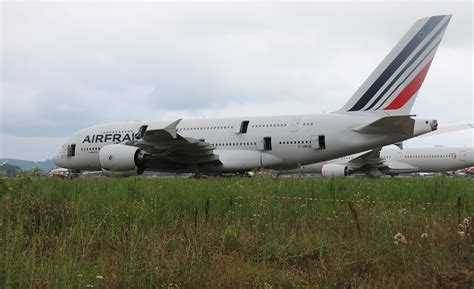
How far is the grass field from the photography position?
3799 mm

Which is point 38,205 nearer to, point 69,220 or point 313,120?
point 69,220

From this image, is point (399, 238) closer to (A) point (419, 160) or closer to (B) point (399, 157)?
(A) point (419, 160)

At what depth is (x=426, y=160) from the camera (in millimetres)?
44531

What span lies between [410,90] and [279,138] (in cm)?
610

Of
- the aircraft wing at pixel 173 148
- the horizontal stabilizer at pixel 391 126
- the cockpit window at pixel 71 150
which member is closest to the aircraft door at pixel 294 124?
the horizontal stabilizer at pixel 391 126

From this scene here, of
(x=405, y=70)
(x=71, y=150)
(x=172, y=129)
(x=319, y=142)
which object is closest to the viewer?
(x=172, y=129)

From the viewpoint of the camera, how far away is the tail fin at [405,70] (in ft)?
71.2

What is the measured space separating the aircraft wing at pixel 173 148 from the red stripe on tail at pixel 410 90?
28.0ft

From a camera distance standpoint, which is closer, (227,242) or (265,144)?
(227,242)

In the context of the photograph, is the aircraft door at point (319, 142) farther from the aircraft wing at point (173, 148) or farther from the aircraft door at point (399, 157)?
the aircraft door at point (399, 157)

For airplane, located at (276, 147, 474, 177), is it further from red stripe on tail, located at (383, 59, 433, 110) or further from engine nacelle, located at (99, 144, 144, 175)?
engine nacelle, located at (99, 144, 144, 175)

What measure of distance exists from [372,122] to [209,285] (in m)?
18.0

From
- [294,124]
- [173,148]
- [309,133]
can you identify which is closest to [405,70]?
[309,133]

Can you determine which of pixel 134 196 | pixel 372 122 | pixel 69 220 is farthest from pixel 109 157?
pixel 69 220
